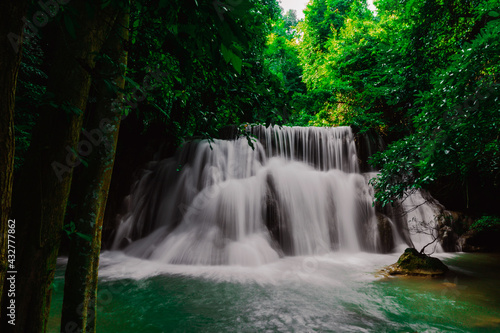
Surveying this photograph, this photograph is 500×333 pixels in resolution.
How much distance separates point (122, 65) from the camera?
6.29ft

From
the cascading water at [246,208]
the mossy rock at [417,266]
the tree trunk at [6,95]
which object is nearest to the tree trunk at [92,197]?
the tree trunk at [6,95]

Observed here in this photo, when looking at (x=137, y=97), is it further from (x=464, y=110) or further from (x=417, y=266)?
(x=417, y=266)

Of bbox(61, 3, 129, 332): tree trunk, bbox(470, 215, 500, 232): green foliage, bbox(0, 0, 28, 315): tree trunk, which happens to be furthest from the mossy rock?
→ bbox(0, 0, 28, 315): tree trunk

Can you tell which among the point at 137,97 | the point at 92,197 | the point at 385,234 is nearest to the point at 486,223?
the point at 385,234

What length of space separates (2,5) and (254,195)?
8844 mm

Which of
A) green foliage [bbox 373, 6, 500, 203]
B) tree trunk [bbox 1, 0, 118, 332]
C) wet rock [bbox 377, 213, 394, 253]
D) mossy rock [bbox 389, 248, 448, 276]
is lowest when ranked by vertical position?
mossy rock [bbox 389, 248, 448, 276]

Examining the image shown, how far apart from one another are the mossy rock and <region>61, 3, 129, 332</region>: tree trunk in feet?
21.1

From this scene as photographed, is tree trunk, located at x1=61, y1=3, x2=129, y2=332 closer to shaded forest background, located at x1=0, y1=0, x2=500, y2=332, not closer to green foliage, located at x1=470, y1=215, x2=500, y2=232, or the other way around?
shaded forest background, located at x1=0, y1=0, x2=500, y2=332

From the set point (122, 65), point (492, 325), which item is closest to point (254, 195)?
point (492, 325)

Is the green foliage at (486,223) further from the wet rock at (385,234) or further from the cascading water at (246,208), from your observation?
the wet rock at (385,234)

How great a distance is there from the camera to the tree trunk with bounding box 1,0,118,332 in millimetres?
1400

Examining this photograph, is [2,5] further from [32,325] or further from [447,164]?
[447,164]

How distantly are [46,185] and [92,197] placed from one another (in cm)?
50

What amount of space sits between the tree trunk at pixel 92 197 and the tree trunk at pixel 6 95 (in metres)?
0.79
